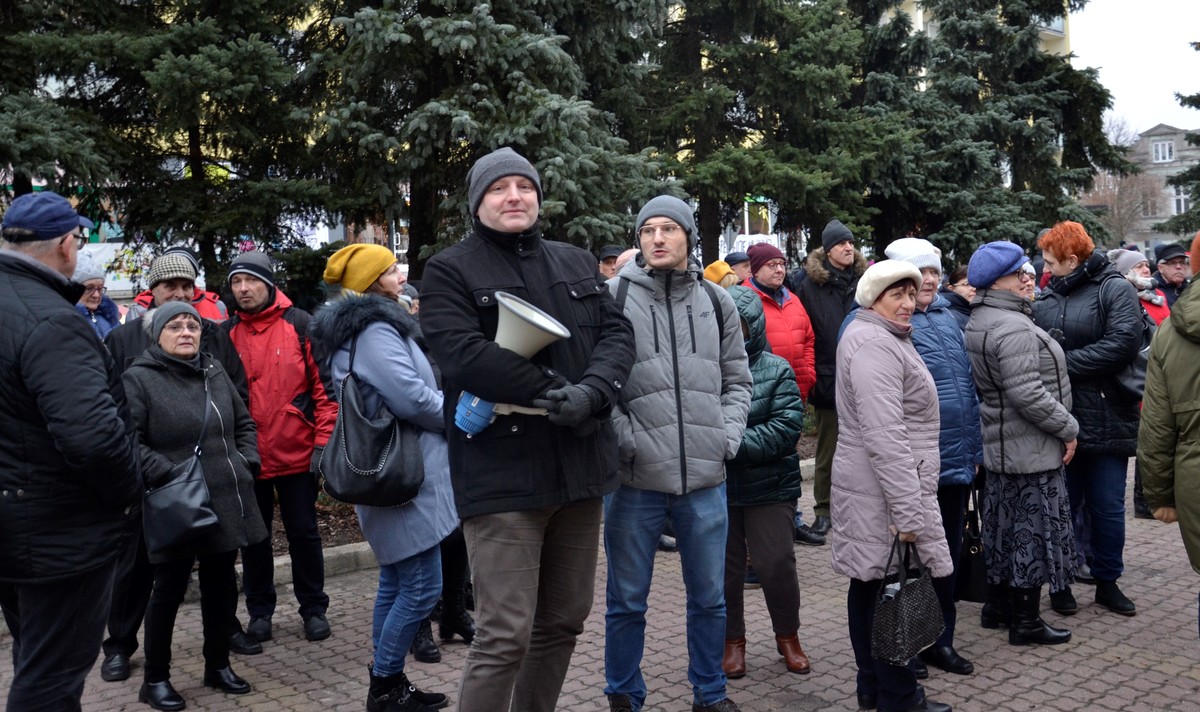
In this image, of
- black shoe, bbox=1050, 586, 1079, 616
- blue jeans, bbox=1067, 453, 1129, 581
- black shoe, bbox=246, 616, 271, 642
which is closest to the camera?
black shoe, bbox=246, 616, 271, 642

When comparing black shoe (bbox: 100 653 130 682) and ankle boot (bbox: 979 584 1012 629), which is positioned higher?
black shoe (bbox: 100 653 130 682)

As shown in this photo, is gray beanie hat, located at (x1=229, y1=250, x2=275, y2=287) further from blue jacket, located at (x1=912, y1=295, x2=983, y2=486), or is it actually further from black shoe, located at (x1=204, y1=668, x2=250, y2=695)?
blue jacket, located at (x1=912, y1=295, x2=983, y2=486)

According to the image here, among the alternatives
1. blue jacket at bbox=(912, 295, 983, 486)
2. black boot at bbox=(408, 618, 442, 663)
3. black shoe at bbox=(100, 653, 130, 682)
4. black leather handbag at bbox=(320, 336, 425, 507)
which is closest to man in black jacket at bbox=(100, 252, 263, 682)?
black shoe at bbox=(100, 653, 130, 682)

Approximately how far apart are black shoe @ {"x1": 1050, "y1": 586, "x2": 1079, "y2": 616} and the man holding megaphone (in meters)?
3.62

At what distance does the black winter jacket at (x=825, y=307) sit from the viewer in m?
8.37

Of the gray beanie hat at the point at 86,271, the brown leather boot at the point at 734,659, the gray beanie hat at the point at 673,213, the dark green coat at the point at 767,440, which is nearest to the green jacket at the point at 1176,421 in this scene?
the dark green coat at the point at 767,440

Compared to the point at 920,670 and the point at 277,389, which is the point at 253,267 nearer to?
the point at 277,389

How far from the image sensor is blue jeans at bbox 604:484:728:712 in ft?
14.6

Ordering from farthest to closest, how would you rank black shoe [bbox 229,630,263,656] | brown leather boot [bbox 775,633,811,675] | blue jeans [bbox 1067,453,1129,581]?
blue jeans [bbox 1067,453,1129,581], black shoe [bbox 229,630,263,656], brown leather boot [bbox 775,633,811,675]

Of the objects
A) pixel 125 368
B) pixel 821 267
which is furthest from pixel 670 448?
pixel 821 267

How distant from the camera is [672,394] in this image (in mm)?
4410

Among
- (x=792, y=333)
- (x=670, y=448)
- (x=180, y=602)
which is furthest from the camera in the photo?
(x=792, y=333)

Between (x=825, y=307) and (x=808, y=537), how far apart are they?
1.83m

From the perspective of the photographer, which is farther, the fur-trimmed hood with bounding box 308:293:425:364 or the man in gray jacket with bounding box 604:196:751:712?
the fur-trimmed hood with bounding box 308:293:425:364
